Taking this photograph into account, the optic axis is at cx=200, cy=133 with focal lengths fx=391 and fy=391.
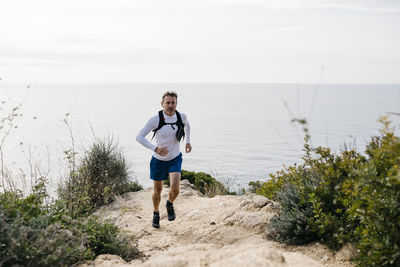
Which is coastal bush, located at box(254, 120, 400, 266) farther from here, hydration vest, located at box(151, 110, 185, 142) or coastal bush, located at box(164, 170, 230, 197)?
coastal bush, located at box(164, 170, 230, 197)

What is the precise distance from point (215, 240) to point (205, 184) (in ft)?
20.9

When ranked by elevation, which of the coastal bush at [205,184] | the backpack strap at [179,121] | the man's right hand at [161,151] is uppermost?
the backpack strap at [179,121]

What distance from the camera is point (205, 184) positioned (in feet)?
39.9

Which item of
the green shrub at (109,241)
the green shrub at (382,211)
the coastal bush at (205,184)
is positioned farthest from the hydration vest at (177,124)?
the coastal bush at (205,184)

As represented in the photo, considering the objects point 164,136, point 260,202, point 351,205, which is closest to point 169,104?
point 164,136

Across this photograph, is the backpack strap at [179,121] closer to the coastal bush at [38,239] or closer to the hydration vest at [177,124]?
the hydration vest at [177,124]

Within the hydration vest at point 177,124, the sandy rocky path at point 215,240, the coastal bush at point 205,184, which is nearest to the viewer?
the sandy rocky path at point 215,240

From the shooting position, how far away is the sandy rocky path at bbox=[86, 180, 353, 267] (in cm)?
380

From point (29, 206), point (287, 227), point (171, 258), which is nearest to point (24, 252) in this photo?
point (29, 206)

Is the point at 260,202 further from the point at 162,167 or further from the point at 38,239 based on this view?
the point at 38,239

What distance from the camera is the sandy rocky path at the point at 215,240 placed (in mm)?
3805

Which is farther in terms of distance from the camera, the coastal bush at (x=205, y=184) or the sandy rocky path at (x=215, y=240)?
the coastal bush at (x=205, y=184)

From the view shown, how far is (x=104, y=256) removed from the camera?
4.56m

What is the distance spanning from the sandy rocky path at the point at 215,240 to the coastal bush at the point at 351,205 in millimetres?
239
